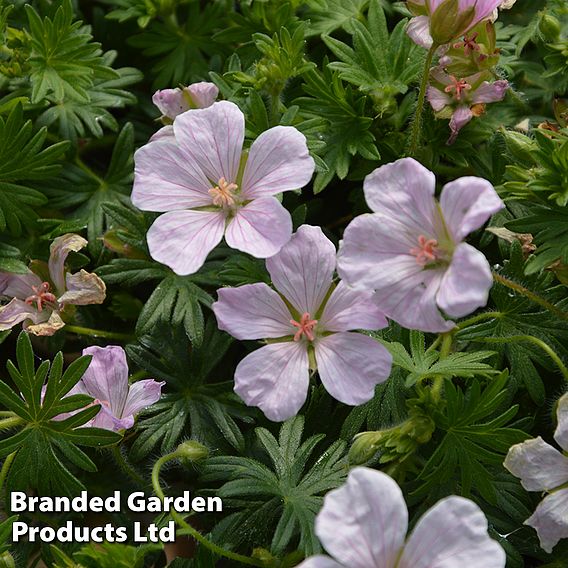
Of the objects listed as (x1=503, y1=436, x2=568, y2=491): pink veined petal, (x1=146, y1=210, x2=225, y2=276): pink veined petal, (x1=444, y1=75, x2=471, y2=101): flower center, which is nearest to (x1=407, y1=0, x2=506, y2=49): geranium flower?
(x1=444, y1=75, x2=471, y2=101): flower center

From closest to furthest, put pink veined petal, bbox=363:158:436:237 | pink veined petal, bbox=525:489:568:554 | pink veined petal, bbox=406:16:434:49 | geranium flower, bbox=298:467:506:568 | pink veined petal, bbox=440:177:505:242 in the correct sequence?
1. geranium flower, bbox=298:467:506:568
2. pink veined petal, bbox=440:177:505:242
3. pink veined petal, bbox=363:158:436:237
4. pink veined petal, bbox=525:489:568:554
5. pink veined petal, bbox=406:16:434:49

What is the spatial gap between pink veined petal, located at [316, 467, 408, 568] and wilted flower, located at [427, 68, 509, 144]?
97 cm

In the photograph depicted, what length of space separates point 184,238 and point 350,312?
333 millimetres

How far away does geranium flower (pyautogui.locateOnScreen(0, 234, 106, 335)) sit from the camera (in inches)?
74.8

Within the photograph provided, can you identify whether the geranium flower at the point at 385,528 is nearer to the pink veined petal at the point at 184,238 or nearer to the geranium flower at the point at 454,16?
the pink veined petal at the point at 184,238

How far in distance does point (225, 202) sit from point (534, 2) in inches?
45.7

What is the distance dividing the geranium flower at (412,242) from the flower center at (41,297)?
780 mm

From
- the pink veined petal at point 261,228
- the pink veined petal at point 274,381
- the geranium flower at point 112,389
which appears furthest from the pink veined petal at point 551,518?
the geranium flower at point 112,389

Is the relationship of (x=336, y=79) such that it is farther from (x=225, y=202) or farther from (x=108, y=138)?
(x=108, y=138)

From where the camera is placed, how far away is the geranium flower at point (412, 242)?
4.49 feet

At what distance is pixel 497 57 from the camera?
192 centimetres

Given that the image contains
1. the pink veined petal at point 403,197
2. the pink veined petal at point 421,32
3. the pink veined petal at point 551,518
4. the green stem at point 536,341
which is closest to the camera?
the pink veined petal at point 403,197

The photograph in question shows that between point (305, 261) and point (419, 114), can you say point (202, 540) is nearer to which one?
point (305, 261)

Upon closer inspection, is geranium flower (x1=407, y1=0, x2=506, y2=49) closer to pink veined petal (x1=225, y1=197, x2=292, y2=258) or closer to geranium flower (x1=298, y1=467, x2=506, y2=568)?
pink veined petal (x1=225, y1=197, x2=292, y2=258)
